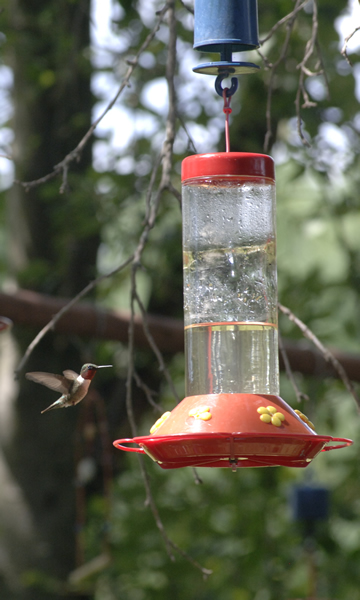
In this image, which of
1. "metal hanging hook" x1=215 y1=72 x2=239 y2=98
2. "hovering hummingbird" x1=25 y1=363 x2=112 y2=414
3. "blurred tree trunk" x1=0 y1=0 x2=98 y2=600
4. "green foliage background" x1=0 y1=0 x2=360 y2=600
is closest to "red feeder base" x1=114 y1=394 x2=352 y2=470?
"hovering hummingbird" x1=25 y1=363 x2=112 y2=414

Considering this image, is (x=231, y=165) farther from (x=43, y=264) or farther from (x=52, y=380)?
(x=43, y=264)

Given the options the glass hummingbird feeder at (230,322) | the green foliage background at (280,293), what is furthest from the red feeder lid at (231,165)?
the green foliage background at (280,293)

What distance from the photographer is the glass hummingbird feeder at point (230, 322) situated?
1938 millimetres

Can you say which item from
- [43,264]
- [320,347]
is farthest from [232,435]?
[43,264]

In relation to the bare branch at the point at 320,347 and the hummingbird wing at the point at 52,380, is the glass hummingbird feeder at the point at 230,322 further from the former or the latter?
the hummingbird wing at the point at 52,380

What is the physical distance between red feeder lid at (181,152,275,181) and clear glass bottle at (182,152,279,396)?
0.34ft

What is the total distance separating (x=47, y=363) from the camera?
18.6 feet

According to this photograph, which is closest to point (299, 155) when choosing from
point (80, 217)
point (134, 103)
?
point (134, 103)

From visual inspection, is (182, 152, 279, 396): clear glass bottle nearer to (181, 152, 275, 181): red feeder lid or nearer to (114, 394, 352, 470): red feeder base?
(181, 152, 275, 181): red feeder lid

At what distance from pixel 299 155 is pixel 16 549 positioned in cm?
338

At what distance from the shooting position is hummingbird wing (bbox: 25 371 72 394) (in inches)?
93.0

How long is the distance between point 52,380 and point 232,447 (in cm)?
71

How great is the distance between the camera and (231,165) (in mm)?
2113

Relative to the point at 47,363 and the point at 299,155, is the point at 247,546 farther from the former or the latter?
the point at 299,155
